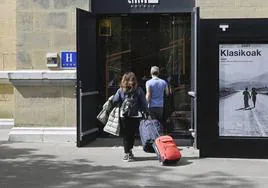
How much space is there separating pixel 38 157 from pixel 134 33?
3.68 m

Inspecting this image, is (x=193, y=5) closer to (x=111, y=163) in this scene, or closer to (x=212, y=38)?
(x=212, y=38)

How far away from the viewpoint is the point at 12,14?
1253cm

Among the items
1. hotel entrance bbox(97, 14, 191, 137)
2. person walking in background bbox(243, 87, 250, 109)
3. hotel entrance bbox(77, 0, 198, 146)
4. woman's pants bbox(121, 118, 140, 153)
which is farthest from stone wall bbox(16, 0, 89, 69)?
person walking in background bbox(243, 87, 250, 109)

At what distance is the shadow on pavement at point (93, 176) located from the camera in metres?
7.84

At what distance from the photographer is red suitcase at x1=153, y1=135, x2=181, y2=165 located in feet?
29.8

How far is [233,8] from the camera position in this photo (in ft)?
36.3

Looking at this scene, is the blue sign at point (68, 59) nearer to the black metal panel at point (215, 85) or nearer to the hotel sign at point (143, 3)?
the hotel sign at point (143, 3)

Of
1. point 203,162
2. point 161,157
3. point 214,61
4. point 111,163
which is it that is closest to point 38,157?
point 111,163

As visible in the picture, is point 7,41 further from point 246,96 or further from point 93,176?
point 246,96

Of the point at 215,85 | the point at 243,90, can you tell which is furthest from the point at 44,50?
the point at 243,90

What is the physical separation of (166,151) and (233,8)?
359 cm

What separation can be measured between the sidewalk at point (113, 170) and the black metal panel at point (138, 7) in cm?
297

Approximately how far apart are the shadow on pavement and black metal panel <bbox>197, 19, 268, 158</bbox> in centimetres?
66

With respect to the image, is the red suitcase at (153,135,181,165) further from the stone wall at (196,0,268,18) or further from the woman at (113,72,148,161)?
the stone wall at (196,0,268,18)
